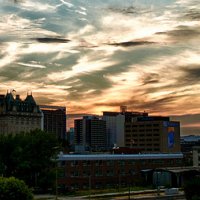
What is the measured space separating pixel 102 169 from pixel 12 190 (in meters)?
65.9

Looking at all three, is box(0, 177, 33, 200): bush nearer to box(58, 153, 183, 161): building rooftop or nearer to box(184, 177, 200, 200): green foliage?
box(184, 177, 200, 200): green foliage

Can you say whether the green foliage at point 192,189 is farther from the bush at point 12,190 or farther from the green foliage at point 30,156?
the bush at point 12,190

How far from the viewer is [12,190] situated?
174 ft

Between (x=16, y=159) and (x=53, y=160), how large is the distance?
382 inches

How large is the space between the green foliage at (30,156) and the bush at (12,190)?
35492 mm

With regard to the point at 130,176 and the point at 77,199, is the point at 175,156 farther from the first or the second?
the point at 77,199

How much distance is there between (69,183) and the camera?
359ft

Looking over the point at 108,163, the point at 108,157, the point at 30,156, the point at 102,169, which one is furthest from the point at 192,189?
the point at 108,163

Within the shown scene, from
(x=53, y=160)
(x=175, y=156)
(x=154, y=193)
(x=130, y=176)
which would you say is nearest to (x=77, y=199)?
(x=53, y=160)

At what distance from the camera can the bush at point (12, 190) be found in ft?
173

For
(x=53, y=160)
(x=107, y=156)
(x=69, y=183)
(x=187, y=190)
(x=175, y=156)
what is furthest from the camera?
(x=175, y=156)

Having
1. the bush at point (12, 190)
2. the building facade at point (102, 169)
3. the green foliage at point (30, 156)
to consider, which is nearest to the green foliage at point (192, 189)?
the green foliage at point (30, 156)

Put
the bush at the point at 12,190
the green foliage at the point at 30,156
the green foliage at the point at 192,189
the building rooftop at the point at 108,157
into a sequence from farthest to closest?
the building rooftop at the point at 108,157 → the green foliage at the point at 30,156 → the green foliage at the point at 192,189 → the bush at the point at 12,190

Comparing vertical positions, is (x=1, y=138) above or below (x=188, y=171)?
above
